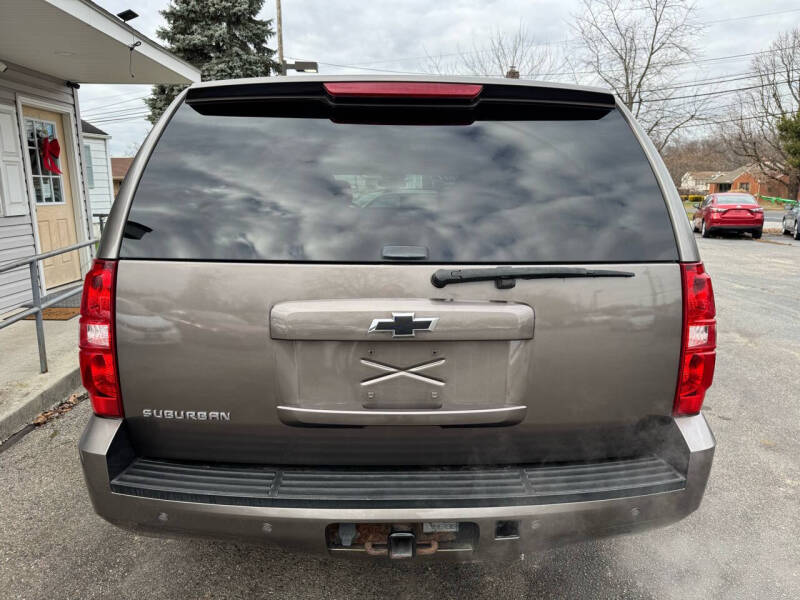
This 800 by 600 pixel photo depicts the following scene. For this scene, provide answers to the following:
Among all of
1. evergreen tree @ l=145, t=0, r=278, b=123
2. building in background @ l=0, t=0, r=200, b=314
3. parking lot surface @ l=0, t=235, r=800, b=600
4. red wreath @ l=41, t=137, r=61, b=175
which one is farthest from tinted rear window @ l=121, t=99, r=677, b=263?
evergreen tree @ l=145, t=0, r=278, b=123

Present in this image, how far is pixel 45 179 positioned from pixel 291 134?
28.4 feet

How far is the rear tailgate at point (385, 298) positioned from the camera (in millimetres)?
1759

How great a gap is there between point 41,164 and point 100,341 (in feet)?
27.9

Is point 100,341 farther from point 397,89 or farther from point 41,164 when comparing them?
point 41,164

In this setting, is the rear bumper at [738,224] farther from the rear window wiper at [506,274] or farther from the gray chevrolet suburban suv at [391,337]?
the rear window wiper at [506,274]

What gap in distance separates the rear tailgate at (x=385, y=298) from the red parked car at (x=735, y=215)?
22.4 m

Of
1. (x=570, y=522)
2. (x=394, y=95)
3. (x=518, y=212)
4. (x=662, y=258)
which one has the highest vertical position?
(x=394, y=95)

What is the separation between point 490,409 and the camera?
1811 millimetres

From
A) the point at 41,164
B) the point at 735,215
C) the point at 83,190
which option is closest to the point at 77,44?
the point at 41,164

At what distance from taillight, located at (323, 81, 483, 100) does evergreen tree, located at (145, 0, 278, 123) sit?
24229 mm

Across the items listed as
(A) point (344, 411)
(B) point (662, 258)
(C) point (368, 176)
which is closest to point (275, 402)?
(A) point (344, 411)

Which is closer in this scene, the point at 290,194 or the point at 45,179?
the point at 290,194

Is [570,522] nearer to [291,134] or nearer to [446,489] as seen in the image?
[446,489]

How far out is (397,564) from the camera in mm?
1829
